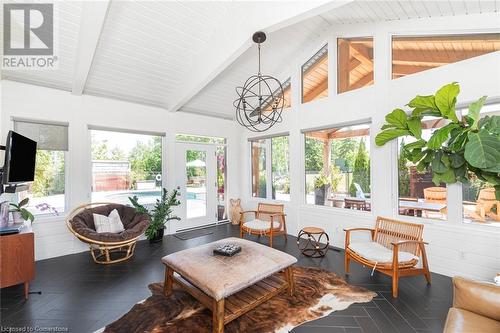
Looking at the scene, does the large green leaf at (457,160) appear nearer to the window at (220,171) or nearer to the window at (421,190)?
the window at (421,190)

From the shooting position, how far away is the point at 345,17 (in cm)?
369

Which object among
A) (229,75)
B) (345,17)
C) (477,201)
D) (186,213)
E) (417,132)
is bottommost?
(186,213)

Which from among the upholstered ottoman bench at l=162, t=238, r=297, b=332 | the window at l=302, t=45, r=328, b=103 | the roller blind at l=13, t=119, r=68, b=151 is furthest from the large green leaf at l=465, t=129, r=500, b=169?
the roller blind at l=13, t=119, r=68, b=151

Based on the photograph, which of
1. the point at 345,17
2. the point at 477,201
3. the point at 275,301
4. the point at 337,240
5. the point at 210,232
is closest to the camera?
the point at 275,301

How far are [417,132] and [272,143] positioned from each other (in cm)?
320

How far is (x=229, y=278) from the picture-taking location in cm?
202

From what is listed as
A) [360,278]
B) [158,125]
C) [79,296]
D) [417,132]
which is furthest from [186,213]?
[417,132]

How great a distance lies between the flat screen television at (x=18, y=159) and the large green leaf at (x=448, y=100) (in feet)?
14.0

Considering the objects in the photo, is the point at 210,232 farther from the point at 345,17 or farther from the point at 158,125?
the point at 345,17

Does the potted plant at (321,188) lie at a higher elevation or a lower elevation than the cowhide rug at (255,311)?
higher

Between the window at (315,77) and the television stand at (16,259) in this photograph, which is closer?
the television stand at (16,259)

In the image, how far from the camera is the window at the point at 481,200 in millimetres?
2729

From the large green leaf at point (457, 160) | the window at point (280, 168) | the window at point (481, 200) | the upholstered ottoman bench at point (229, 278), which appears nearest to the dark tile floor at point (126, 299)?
the upholstered ottoman bench at point (229, 278)

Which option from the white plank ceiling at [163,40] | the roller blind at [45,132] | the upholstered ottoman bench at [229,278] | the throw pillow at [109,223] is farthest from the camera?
the throw pillow at [109,223]
